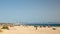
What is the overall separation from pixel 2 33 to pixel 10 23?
12.9 ft

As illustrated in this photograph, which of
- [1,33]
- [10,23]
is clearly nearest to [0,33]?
[1,33]

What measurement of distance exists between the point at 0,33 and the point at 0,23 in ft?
13.2

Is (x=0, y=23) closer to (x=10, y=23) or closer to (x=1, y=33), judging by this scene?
(x=10, y=23)

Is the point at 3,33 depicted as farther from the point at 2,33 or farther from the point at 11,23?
the point at 11,23

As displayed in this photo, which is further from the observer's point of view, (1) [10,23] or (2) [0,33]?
(1) [10,23]

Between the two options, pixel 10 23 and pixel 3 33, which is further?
pixel 10 23

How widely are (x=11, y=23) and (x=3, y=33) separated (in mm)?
4116

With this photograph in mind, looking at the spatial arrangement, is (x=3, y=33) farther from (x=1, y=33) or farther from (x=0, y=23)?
(x=0, y=23)

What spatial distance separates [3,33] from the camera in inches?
228

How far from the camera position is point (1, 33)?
5.78 meters

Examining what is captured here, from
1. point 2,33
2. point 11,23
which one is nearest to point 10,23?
point 11,23

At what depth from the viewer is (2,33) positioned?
579 cm

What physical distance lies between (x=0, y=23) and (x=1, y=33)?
4032 millimetres

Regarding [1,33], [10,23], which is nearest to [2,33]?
[1,33]
